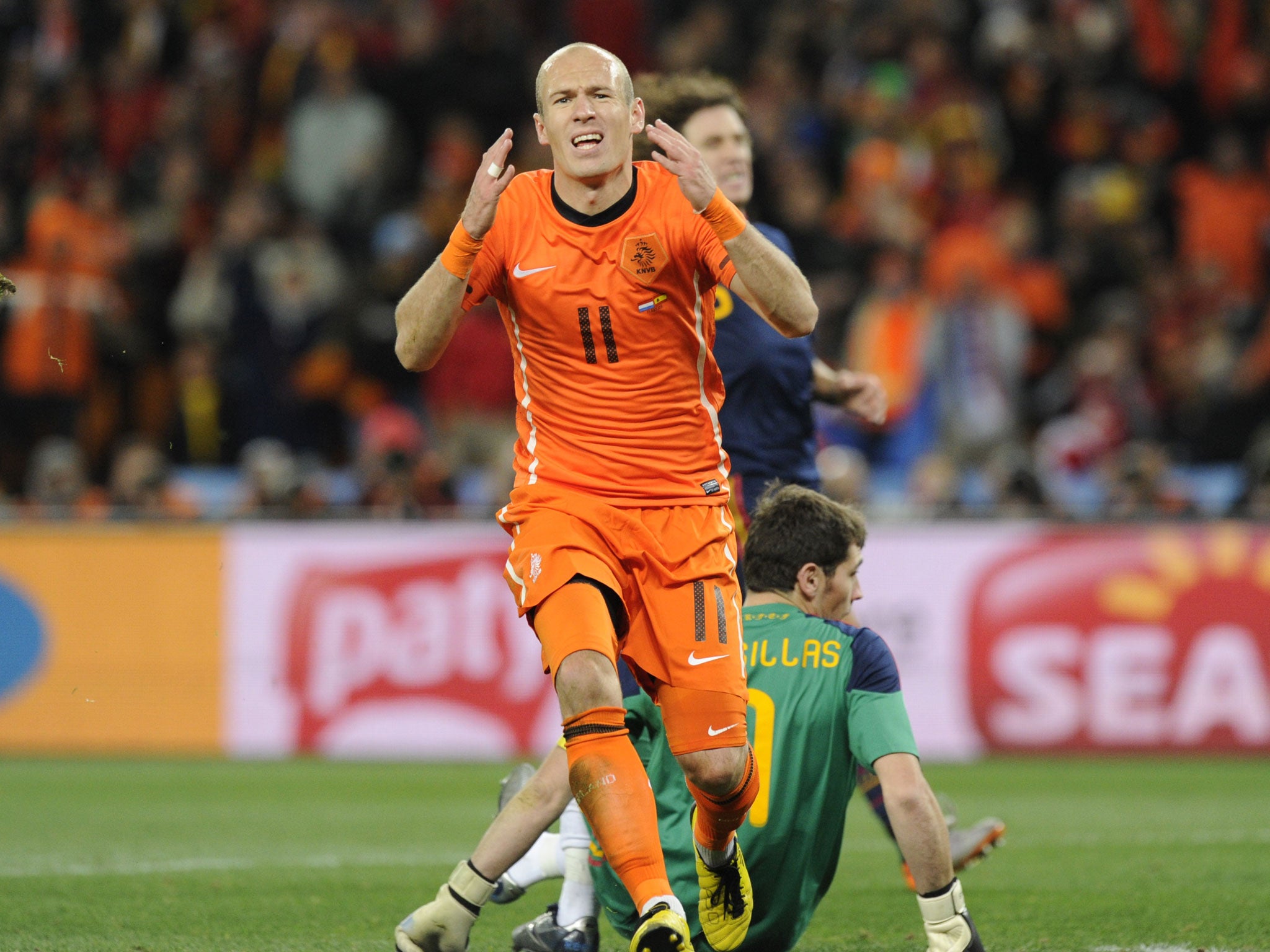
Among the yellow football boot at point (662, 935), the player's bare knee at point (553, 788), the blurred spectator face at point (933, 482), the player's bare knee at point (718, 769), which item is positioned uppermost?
the blurred spectator face at point (933, 482)

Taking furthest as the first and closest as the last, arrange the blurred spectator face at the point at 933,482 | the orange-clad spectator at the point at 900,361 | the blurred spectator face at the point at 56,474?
the orange-clad spectator at the point at 900,361, the blurred spectator face at the point at 933,482, the blurred spectator face at the point at 56,474

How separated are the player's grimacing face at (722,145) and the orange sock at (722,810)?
2.25m

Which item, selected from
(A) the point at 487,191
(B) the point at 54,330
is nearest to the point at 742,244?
(A) the point at 487,191

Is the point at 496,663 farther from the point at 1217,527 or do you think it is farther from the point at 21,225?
the point at 21,225

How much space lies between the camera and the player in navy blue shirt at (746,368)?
20.0 feet

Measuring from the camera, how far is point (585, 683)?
177 inches

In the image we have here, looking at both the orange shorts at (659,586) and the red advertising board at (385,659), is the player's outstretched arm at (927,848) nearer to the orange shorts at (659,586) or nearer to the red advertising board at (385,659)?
the orange shorts at (659,586)

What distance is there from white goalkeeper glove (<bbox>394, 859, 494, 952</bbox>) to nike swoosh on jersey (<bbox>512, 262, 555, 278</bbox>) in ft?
5.12

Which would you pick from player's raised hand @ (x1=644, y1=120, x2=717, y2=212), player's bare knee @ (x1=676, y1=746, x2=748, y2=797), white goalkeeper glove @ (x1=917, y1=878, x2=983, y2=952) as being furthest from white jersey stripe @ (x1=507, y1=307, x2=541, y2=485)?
white goalkeeper glove @ (x1=917, y1=878, x2=983, y2=952)

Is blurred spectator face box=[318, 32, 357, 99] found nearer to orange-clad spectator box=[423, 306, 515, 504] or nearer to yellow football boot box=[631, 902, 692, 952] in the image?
orange-clad spectator box=[423, 306, 515, 504]

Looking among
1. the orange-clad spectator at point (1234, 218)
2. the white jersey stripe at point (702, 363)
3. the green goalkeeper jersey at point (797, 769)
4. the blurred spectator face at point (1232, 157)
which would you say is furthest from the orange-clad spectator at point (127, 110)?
the green goalkeeper jersey at point (797, 769)

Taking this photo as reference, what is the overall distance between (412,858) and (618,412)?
322 cm

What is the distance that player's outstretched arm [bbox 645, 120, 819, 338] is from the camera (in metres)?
4.62

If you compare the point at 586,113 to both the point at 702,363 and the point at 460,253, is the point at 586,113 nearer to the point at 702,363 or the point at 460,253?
the point at 460,253
